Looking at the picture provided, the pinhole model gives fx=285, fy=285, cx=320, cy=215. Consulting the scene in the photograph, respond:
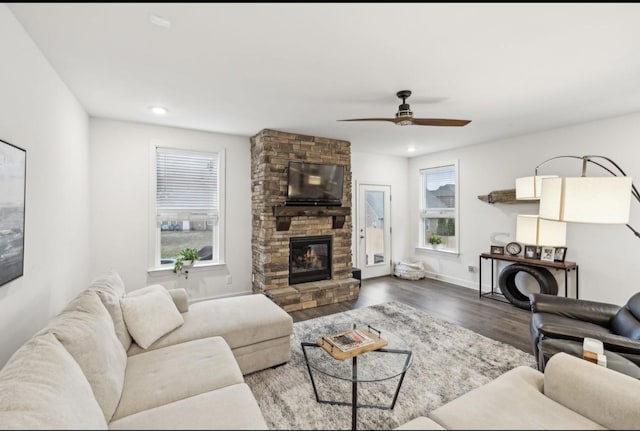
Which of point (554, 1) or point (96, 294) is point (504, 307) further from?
point (96, 294)

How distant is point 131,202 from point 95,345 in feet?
8.71

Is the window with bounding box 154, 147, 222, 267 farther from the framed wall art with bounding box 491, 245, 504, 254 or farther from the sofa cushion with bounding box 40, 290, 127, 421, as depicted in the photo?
the framed wall art with bounding box 491, 245, 504, 254

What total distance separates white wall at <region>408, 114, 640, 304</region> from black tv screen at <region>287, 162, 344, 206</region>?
89.4 inches

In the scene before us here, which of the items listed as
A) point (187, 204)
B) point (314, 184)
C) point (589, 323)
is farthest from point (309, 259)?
point (589, 323)

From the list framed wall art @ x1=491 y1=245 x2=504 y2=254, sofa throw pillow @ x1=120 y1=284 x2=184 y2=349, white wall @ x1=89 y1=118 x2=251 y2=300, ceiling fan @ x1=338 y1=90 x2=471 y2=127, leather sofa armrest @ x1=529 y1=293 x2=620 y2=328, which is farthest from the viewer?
framed wall art @ x1=491 y1=245 x2=504 y2=254

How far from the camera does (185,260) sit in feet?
12.4

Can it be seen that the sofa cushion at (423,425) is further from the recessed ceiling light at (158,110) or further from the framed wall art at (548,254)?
the framed wall art at (548,254)

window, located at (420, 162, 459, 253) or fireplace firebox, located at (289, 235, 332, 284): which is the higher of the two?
window, located at (420, 162, 459, 253)

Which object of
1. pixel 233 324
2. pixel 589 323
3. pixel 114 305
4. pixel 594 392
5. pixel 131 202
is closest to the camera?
pixel 594 392

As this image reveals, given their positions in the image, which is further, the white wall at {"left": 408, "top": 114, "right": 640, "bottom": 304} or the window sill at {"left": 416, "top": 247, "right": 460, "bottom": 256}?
the window sill at {"left": 416, "top": 247, "right": 460, "bottom": 256}

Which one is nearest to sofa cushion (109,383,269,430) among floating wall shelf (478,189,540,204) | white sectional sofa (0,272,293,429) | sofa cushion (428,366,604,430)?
white sectional sofa (0,272,293,429)

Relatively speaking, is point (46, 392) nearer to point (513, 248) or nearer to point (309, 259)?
point (309, 259)

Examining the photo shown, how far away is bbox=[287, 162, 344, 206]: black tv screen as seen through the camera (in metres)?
3.95

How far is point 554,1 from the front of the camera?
1.44m
